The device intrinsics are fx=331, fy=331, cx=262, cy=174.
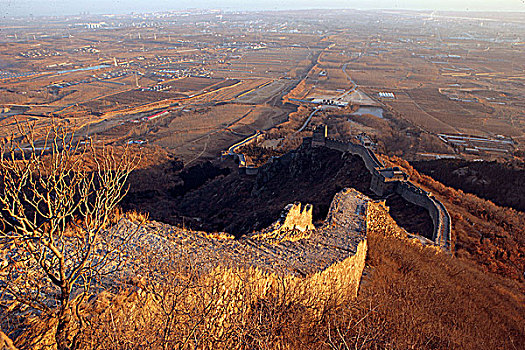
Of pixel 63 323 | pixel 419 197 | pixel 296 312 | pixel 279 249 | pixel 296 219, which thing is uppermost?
pixel 63 323

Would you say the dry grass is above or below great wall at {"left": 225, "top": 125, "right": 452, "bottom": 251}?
above

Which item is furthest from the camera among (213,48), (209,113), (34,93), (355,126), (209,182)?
(213,48)

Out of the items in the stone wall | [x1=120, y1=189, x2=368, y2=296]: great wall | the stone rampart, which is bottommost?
the stone rampart

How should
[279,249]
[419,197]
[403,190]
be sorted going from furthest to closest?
1. [403,190]
2. [419,197]
3. [279,249]

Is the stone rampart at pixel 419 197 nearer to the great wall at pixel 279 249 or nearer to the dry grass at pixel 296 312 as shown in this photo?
the dry grass at pixel 296 312

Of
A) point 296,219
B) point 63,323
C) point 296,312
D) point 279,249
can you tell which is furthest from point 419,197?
point 63,323

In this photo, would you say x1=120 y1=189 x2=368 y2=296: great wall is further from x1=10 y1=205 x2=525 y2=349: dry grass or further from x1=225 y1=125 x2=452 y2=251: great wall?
x1=225 y1=125 x2=452 y2=251: great wall

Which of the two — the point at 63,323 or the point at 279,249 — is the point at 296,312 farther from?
the point at 63,323

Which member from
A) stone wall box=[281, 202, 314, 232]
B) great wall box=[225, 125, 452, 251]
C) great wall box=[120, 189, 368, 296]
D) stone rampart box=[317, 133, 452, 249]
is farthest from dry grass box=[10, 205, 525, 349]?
great wall box=[225, 125, 452, 251]

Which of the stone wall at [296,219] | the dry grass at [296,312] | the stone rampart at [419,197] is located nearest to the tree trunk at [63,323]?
the dry grass at [296,312]

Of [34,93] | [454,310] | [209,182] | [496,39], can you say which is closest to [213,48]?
[34,93]

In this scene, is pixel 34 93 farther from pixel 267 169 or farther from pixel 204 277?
pixel 204 277
